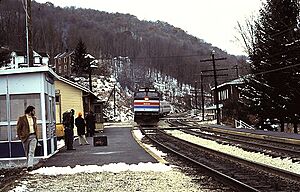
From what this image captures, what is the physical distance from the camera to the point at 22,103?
56.9 ft

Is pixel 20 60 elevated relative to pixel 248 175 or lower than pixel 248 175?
Result: elevated

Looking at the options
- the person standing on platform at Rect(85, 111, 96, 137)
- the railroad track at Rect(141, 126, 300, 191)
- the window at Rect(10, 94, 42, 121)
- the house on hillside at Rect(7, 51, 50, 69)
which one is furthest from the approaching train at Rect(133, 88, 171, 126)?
the window at Rect(10, 94, 42, 121)

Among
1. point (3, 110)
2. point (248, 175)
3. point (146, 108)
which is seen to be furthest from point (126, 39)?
point (248, 175)

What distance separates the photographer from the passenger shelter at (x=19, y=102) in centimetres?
1711

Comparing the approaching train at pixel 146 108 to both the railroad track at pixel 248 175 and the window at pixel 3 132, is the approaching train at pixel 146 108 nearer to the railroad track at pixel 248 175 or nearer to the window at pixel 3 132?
the railroad track at pixel 248 175

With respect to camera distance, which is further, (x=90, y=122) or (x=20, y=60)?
(x=20, y=60)

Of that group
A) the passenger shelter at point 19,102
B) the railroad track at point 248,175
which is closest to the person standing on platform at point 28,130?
the passenger shelter at point 19,102

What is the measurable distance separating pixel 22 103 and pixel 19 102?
11 centimetres

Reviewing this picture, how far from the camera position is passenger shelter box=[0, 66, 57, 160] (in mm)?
17109

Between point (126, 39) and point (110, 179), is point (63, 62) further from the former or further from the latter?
point (110, 179)

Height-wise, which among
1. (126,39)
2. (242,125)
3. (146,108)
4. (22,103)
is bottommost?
(242,125)

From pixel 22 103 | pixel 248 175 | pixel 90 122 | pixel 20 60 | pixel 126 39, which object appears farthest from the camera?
pixel 126 39

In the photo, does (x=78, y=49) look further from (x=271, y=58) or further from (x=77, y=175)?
(x=77, y=175)

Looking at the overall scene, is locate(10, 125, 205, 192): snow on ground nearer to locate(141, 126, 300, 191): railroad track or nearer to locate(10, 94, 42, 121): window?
locate(141, 126, 300, 191): railroad track
